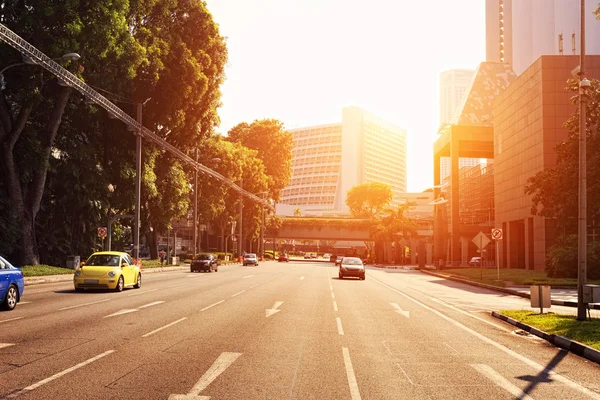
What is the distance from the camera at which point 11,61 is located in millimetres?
33000

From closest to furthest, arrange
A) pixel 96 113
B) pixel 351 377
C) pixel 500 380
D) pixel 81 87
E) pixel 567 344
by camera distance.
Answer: pixel 351 377 < pixel 500 380 < pixel 567 344 < pixel 81 87 < pixel 96 113

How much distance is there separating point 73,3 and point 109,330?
23500 mm

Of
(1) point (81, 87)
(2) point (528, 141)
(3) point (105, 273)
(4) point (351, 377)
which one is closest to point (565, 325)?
(4) point (351, 377)

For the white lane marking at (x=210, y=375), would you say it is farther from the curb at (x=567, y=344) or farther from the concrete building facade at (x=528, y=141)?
the concrete building facade at (x=528, y=141)

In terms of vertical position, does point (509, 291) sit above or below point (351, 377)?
below

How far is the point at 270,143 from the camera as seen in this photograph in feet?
329

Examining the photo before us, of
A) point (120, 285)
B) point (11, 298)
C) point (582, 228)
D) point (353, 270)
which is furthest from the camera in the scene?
point (353, 270)

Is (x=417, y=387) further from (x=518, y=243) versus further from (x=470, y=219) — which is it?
(x=470, y=219)

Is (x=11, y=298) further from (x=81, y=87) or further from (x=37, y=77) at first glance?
(x=37, y=77)

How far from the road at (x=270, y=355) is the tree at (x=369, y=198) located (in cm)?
12268

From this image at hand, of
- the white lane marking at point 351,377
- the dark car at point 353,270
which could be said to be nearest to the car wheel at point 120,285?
the white lane marking at point 351,377

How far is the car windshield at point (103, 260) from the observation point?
82.9ft

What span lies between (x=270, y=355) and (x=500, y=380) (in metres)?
3.81

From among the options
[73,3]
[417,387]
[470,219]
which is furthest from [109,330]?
[470,219]
